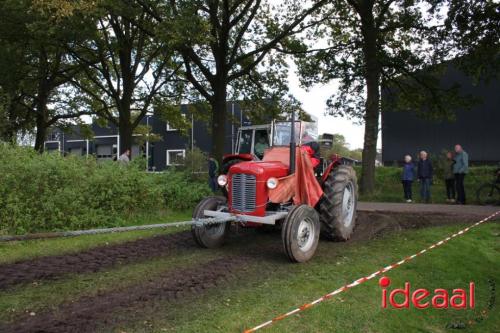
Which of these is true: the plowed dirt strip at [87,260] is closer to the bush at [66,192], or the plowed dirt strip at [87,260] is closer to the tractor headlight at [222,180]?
the tractor headlight at [222,180]

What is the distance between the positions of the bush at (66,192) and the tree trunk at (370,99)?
8262mm

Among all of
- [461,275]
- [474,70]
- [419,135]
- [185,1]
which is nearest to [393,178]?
[474,70]

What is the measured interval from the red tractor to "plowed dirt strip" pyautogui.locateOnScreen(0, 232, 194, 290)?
79 centimetres

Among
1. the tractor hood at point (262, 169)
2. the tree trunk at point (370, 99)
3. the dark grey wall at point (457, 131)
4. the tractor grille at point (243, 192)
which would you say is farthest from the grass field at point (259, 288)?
Result: the dark grey wall at point (457, 131)

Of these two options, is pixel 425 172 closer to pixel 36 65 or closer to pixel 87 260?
pixel 87 260

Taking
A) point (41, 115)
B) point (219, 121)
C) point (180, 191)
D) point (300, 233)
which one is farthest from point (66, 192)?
point (41, 115)

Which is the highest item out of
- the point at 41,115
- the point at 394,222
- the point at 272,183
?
the point at 41,115

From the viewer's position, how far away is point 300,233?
22.5 ft

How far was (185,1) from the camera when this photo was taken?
13633 mm

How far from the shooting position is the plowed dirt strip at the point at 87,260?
591cm

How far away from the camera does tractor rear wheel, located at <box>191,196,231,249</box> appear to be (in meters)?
7.51

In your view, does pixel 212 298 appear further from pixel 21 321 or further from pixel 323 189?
pixel 323 189

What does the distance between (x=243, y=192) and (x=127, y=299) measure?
270 cm

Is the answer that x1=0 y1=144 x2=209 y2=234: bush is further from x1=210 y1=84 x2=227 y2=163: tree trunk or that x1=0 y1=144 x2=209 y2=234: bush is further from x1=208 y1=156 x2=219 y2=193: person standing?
x1=210 y1=84 x2=227 y2=163: tree trunk
